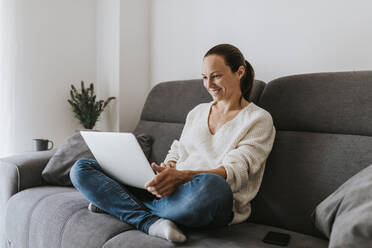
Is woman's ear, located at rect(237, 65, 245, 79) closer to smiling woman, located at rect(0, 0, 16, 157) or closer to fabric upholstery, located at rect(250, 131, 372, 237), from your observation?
fabric upholstery, located at rect(250, 131, 372, 237)

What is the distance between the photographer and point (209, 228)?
1151mm

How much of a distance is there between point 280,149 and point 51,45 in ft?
6.18

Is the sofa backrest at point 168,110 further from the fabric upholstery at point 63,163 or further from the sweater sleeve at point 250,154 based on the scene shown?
the sweater sleeve at point 250,154

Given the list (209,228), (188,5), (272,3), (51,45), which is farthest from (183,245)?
(51,45)

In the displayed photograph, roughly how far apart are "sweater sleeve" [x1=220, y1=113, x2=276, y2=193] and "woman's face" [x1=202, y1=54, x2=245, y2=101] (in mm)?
226

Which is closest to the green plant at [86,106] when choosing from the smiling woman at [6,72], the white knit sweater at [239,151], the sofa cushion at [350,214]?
the smiling woman at [6,72]

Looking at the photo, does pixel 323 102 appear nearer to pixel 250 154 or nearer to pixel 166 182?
pixel 250 154

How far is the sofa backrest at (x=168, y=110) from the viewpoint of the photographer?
1.87 meters

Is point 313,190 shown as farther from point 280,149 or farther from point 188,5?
point 188,5

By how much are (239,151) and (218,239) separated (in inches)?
14.0

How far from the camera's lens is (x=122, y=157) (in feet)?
4.07

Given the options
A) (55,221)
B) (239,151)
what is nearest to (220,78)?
(239,151)

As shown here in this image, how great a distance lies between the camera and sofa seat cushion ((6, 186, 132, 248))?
1200 mm

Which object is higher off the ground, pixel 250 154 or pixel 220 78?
pixel 220 78
